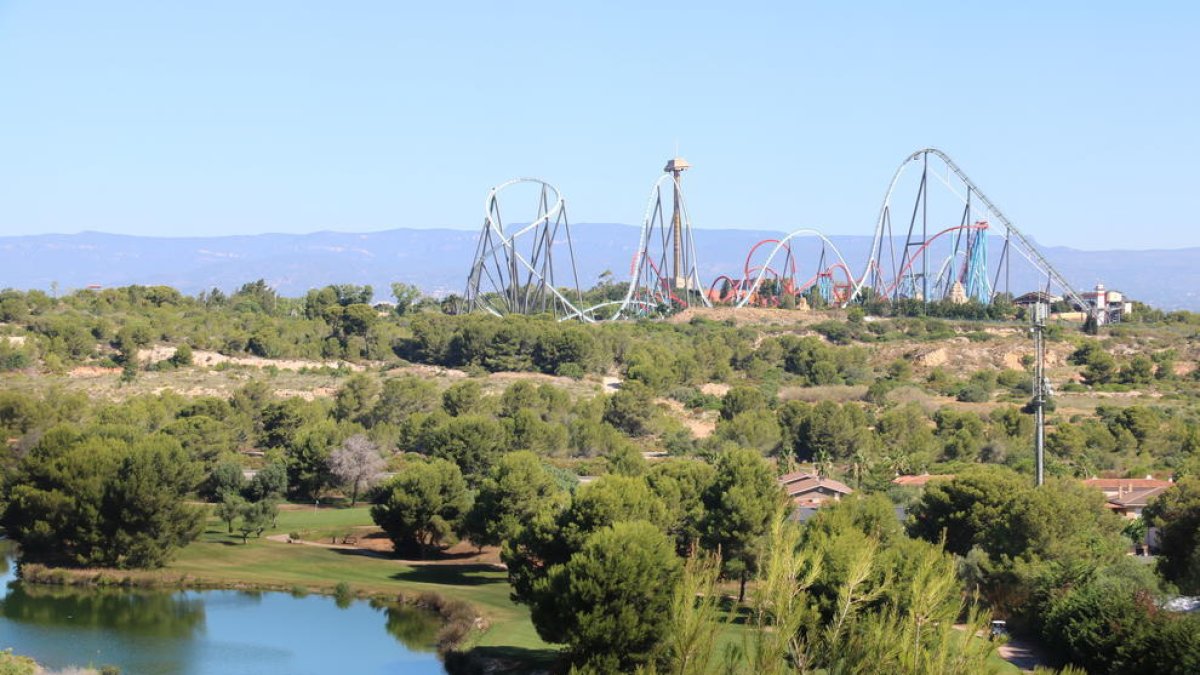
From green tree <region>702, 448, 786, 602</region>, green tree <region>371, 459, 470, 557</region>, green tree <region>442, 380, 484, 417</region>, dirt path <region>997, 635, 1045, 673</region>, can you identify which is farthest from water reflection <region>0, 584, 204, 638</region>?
green tree <region>442, 380, 484, 417</region>

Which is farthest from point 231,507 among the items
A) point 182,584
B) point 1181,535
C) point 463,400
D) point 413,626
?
point 1181,535

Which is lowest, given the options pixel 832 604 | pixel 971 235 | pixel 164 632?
pixel 164 632

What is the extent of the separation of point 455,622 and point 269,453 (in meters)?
22.4

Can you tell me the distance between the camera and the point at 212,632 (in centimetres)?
3403

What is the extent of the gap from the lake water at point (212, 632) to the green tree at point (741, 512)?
6.84 metres

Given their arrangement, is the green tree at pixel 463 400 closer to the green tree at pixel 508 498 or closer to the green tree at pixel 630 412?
the green tree at pixel 630 412

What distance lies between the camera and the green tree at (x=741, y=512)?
3625 cm

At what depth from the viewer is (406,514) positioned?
1635 inches

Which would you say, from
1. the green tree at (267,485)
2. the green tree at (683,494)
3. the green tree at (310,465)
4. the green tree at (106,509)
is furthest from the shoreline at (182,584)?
the green tree at (310,465)

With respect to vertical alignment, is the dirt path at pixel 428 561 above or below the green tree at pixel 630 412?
below

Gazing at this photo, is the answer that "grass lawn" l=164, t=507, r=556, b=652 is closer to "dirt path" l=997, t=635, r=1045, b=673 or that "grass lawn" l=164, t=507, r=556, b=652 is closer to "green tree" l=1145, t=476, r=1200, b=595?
"dirt path" l=997, t=635, r=1045, b=673

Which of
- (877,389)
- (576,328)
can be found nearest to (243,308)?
(576,328)

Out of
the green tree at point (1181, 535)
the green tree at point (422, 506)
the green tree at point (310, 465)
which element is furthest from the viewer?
the green tree at point (310, 465)

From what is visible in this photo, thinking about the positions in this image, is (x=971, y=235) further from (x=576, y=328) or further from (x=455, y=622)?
(x=455, y=622)
